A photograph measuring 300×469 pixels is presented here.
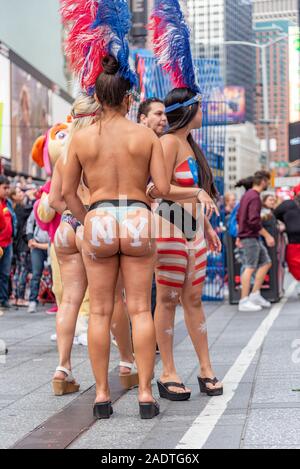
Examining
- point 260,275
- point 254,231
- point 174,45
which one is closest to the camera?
point 174,45

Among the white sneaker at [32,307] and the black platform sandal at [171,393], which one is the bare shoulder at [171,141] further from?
the white sneaker at [32,307]

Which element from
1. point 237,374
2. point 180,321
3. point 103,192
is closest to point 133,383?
point 237,374

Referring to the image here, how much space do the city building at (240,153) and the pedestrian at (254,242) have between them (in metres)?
141

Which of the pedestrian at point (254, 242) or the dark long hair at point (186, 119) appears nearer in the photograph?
the dark long hair at point (186, 119)

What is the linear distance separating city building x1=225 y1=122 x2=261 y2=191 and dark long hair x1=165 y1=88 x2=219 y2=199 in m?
148

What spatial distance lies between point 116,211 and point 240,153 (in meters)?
159

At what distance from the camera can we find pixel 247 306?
12.7m

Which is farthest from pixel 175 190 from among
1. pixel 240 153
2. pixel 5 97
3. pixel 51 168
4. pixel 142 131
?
pixel 240 153

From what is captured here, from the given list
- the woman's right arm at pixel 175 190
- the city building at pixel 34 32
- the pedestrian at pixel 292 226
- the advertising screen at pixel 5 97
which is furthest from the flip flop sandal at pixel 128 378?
the city building at pixel 34 32

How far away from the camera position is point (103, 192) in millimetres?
5246

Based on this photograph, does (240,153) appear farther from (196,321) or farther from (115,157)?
(115,157)

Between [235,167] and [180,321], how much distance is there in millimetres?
157230

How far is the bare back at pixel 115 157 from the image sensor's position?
17.0 ft
